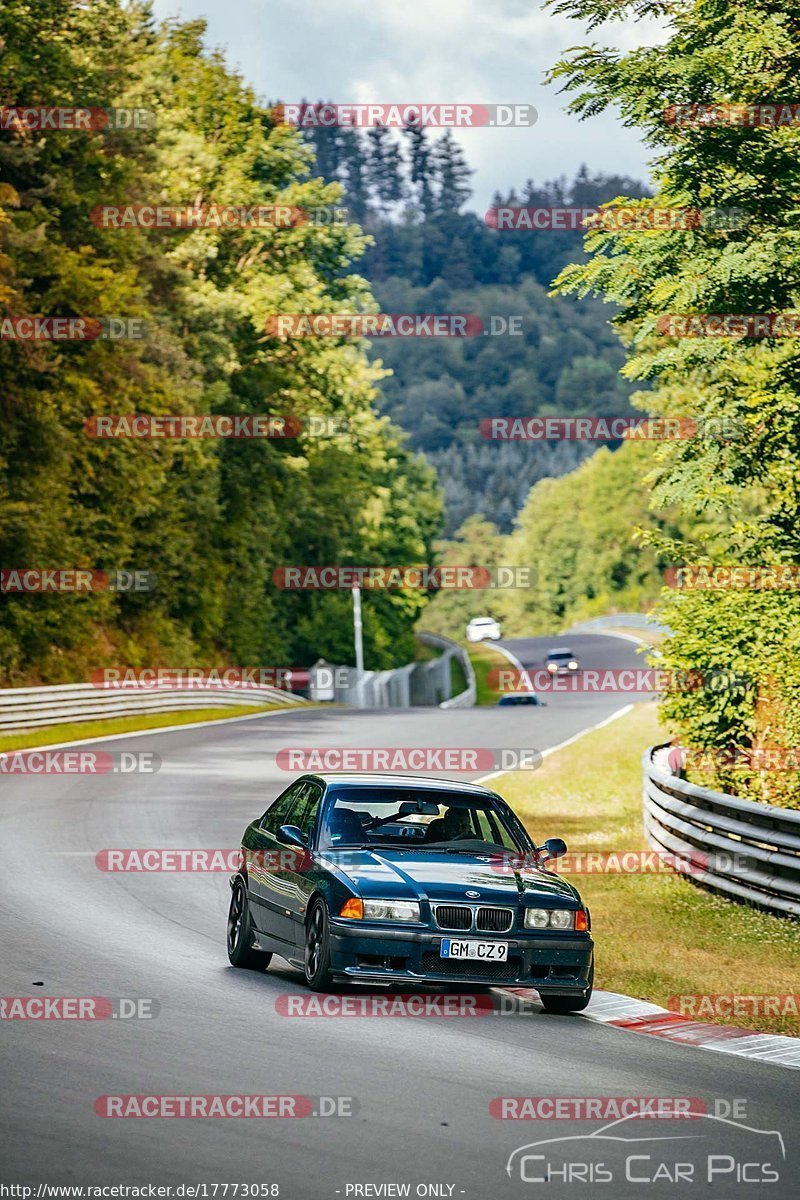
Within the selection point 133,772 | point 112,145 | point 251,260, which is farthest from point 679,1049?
point 251,260

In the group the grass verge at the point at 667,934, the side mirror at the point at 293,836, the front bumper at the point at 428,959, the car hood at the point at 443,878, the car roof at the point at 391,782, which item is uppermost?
the car roof at the point at 391,782

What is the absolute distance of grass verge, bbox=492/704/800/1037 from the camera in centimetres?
1201

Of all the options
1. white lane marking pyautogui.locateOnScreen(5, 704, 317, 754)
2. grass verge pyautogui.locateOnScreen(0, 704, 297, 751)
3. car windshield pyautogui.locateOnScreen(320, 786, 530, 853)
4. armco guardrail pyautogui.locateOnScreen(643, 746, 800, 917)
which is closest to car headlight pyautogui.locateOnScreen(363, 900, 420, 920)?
car windshield pyautogui.locateOnScreen(320, 786, 530, 853)

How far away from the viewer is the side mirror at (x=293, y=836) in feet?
37.8

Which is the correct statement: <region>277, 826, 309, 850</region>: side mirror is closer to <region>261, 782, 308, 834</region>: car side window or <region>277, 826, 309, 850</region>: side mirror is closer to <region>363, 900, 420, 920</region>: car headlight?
<region>261, 782, 308, 834</region>: car side window

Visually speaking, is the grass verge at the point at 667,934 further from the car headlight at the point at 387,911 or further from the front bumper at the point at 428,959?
the car headlight at the point at 387,911

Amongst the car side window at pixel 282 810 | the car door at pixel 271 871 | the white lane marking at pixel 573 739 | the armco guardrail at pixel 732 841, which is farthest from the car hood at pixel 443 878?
the white lane marking at pixel 573 739

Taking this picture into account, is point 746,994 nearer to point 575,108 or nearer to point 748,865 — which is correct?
point 748,865

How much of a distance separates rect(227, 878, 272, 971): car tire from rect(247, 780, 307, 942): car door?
0.13 metres

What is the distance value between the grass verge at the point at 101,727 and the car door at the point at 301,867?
76.3 ft

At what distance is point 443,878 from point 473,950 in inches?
20.0

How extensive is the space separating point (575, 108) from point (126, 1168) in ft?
45.7

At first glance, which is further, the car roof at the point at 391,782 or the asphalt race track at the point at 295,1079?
the car roof at the point at 391,782

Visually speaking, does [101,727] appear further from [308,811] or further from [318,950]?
[318,950]
